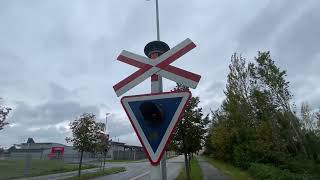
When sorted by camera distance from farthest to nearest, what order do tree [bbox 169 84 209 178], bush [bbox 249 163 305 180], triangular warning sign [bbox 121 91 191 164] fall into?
1. tree [bbox 169 84 209 178]
2. bush [bbox 249 163 305 180]
3. triangular warning sign [bbox 121 91 191 164]

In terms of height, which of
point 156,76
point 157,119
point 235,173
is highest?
point 235,173

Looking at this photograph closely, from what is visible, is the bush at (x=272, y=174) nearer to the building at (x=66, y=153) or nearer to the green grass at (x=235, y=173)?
the green grass at (x=235, y=173)

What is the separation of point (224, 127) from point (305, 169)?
12863 mm

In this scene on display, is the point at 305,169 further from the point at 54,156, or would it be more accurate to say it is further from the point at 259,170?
the point at 54,156

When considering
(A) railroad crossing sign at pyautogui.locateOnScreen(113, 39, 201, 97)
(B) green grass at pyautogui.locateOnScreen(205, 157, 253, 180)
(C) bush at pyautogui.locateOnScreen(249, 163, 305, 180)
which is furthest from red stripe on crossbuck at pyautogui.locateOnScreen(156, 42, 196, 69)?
(B) green grass at pyautogui.locateOnScreen(205, 157, 253, 180)

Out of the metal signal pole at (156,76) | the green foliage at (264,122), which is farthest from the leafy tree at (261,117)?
the metal signal pole at (156,76)

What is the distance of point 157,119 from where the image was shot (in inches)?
145

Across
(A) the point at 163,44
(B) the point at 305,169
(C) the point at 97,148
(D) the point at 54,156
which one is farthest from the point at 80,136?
(D) the point at 54,156

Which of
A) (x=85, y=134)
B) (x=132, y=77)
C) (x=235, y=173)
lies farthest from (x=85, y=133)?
(x=132, y=77)

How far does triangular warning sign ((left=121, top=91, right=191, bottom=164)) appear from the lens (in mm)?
3652

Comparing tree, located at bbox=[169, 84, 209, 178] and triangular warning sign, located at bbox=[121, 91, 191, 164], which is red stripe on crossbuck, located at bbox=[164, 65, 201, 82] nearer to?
triangular warning sign, located at bbox=[121, 91, 191, 164]

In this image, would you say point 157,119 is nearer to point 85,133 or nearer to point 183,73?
point 183,73

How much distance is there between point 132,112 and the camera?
3885mm

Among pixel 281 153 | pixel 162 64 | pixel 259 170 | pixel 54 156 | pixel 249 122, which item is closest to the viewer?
pixel 162 64
